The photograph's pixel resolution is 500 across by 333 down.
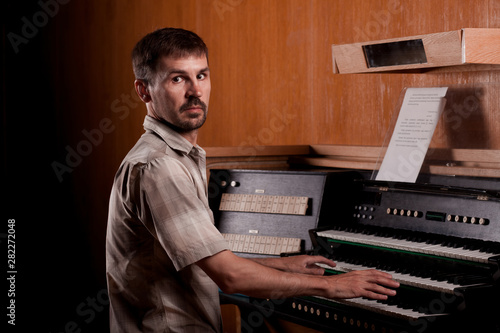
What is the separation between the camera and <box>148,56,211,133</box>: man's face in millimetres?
2184

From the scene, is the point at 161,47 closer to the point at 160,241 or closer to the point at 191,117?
the point at 191,117

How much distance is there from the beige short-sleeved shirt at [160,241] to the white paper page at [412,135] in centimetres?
94

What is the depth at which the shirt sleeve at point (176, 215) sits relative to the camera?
1.90 metres

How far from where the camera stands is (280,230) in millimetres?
3045

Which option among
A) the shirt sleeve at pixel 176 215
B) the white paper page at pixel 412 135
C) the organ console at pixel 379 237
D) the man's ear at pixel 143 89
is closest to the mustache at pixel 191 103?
the man's ear at pixel 143 89

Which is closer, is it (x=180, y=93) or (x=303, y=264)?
(x=180, y=93)

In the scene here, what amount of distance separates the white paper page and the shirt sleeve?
3.54 feet

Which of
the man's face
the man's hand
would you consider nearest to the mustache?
the man's face

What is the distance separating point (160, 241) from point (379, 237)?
1.03 m

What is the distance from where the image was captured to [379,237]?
2582 millimetres

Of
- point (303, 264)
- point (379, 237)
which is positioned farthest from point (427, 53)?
point (303, 264)

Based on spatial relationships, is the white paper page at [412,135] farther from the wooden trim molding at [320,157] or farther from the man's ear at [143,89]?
the man's ear at [143,89]

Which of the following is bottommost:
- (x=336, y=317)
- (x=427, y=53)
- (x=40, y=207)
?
(x=336, y=317)

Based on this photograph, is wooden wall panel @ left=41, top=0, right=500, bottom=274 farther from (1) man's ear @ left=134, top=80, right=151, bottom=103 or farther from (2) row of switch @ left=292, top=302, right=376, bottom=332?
(1) man's ear @ left=134, top=80, right=151, bottom=103
